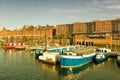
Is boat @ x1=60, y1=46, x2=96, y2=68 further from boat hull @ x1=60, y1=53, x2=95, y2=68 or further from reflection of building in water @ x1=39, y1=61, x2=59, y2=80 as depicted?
reflection of building in water @ x1=39, y1=61, x2=59, y2=80

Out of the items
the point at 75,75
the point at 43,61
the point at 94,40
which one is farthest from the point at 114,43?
the point at 75,75

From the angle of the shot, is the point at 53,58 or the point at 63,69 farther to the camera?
the point at 53,58

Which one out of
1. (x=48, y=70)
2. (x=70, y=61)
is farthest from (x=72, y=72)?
(x=48, y=70)

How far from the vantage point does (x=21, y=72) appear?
5031 centimetres

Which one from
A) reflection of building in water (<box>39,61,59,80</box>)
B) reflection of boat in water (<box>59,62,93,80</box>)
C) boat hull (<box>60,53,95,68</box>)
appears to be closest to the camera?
reflection of boat in water (<box>59,62,93,80</box>)

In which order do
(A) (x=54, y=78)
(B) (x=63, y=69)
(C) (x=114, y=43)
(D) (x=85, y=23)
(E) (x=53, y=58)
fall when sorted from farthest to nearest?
1. (D) (x=85, y=23)
2. (C) (x=114, y=43)
3. (E) (x=53, y=58)
4. (B) (x=63, y=69)
5. (A) (x=54, y=78)

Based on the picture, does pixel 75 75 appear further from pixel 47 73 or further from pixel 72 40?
pixel 72 40

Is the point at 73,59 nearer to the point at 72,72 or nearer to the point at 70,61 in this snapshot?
the point at 70,61

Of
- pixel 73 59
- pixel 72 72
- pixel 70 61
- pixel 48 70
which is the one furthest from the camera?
pixel 73 59

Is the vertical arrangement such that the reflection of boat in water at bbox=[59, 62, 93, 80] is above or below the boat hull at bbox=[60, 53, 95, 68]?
below

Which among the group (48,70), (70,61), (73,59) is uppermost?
(73,59)

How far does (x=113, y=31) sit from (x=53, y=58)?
4767 inches

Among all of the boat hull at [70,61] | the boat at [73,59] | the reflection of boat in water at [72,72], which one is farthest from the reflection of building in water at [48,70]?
the boat at [73,59]

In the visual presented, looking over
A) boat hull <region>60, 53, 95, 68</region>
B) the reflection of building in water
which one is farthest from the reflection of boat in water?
the reflection of building in water
